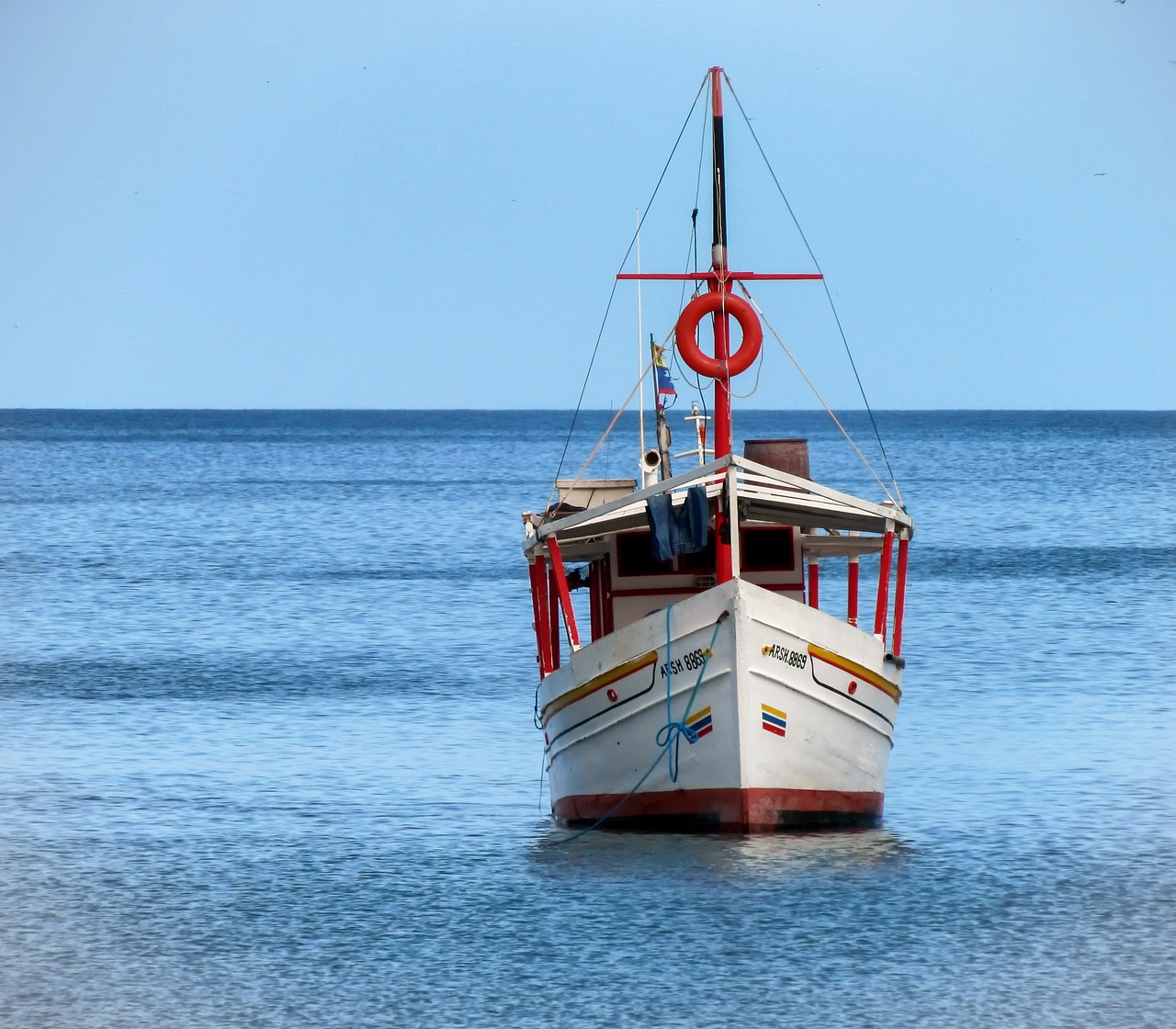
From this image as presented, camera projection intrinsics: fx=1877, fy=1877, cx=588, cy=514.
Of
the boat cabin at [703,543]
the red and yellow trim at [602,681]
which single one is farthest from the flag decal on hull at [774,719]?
the boat cabin at [703,543]

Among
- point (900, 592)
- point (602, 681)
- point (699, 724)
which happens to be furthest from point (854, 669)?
point (602, 681)

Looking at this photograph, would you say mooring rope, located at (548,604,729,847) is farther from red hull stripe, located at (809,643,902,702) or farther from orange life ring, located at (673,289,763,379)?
orange life ring, located at (673,289,763,379)

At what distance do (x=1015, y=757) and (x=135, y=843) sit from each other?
10.8 metres

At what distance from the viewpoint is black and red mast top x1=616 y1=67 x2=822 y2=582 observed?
18453 mm

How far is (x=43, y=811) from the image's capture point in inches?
797

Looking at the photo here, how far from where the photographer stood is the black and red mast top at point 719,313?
1845 cm

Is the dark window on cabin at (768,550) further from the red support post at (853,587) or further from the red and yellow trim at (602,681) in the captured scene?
the red and yellow trim at (602,681)

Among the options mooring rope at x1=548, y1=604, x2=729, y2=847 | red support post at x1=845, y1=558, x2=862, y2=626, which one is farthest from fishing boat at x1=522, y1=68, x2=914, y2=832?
red support post at x1=845, y1=558, x2=862, y2=626

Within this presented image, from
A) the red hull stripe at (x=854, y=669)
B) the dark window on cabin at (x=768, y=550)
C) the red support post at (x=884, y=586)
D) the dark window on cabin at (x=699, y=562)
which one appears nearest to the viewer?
the red hull stripe at (x=854, y=669)

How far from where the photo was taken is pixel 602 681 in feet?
57.8

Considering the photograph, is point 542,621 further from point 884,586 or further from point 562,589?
point 884,586

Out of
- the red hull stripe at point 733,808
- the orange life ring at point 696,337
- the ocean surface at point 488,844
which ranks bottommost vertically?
the ocean surface at point 488,844

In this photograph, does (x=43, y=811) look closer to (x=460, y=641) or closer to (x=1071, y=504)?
(x=460, y=641)

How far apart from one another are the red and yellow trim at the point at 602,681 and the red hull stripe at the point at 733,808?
0.96 metres
